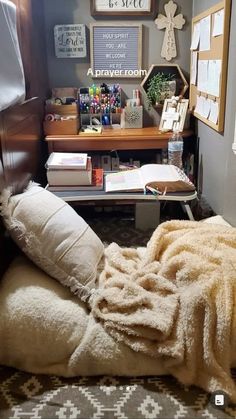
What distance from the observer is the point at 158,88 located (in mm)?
2648

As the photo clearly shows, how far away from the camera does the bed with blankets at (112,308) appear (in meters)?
1.03

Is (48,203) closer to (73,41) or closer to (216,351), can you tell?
(216,351)

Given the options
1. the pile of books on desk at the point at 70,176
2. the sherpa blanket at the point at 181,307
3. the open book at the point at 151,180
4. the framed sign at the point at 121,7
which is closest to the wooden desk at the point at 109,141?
the open book at the point at 151,180

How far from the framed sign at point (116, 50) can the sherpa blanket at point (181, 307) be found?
1.75 m

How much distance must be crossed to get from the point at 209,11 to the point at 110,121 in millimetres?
948

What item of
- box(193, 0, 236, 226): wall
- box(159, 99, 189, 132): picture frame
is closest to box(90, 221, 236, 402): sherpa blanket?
box(193, 0, 236, 226): wall

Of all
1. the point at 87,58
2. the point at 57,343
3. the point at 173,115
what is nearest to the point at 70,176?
the point at 173,115

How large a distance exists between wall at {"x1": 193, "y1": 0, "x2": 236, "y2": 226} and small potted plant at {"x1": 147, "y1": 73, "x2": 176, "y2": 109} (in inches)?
12.5

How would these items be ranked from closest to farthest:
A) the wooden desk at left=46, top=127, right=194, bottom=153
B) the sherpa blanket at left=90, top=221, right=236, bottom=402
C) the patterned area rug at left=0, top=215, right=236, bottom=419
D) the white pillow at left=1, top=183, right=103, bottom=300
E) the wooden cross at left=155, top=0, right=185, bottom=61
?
the patterned area rug at left=0, top=215, right=236, bottom=419 < the sherpa blanket at left=90, top=221, right=236, bottom=402 < the white pillow at left=1, top=183, right=103, bottom=300 < the wooden desk at left=46, top=127, right=194, bottom=153 < the wooden cross at left=155, top=0, right=185, bottom=61

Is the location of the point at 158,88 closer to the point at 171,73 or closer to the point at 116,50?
the point at 171,73

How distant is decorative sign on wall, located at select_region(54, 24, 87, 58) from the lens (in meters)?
2.63

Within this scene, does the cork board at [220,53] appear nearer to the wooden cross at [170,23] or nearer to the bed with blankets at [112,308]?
the wooden cross at [170,23]

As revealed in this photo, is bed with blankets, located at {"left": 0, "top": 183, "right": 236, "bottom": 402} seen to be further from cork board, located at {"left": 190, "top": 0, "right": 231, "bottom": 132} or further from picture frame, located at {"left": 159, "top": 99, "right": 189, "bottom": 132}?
picture frame, located at {"left": 159, "top": 99, "right": 189, "bottom": 132}

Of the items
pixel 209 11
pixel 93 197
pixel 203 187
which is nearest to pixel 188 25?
pixel 209 11
